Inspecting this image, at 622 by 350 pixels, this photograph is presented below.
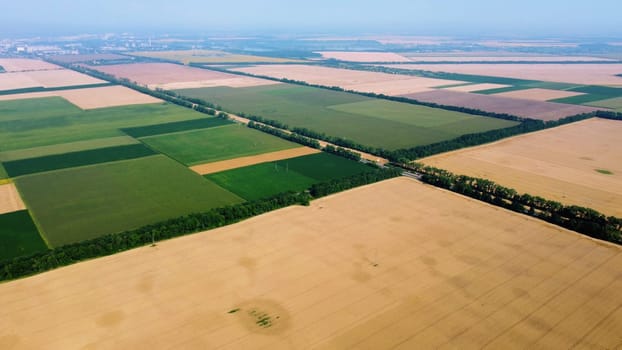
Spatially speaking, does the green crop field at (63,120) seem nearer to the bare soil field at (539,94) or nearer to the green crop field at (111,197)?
the green crop field at (111,197)

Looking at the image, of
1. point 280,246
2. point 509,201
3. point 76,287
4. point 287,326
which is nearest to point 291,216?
point 280,246

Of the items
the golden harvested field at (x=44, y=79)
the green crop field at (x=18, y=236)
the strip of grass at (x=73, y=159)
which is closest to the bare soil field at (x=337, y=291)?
the green crop field at (x=18, y=236)

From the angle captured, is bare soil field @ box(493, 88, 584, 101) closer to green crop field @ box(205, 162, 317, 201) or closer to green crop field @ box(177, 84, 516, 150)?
green crop field @ box(177, 84, 516, 150)

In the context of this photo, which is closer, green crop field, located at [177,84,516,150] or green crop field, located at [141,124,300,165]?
green crop field, located at [141,124,300,165]

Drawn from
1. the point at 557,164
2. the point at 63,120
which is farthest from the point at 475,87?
the point at 63,120

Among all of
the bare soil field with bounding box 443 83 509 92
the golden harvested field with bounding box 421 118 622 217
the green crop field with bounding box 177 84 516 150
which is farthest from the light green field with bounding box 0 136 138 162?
the bare soil field with bounding box 443 83 509 92

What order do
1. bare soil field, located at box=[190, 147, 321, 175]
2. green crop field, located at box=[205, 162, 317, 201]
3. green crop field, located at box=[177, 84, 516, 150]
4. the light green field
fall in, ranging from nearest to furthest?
green crop field, located at box=[205, 162, 317, 201] < bare soil field, located at box=[190, 147, 321, 175] < the light green field < green crop field, located at box=[177, 84, 516, 150]

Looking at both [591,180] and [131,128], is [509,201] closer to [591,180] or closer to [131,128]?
[591,180]
